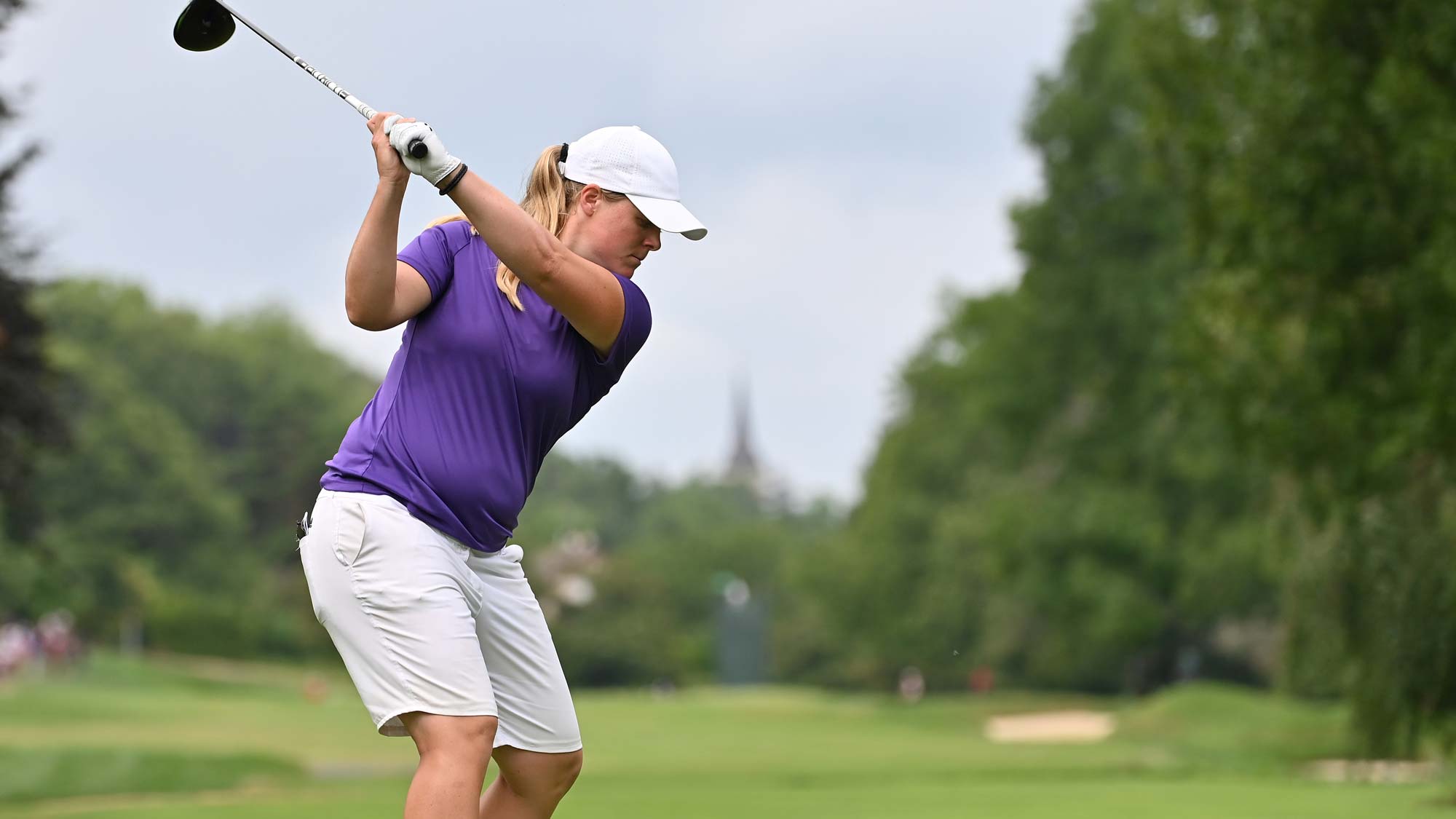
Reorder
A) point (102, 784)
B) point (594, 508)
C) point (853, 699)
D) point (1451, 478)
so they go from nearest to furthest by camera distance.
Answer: point (1451, 478) → point (102, 784) → point (853, 699) → point (594, 508)

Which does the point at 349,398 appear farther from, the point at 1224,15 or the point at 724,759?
the point at 1224,15

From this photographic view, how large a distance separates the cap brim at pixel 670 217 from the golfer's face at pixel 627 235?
1.6 inches

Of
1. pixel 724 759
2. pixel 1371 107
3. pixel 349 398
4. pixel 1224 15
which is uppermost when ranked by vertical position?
pixel 349 398

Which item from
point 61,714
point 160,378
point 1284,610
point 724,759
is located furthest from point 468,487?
point 160,378

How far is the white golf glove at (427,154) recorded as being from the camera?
4.26 metres

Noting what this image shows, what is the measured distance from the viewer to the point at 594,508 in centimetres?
12938

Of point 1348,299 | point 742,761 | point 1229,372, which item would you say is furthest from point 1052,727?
point 1348,299

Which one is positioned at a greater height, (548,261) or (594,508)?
(594,508)

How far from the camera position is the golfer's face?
483cm

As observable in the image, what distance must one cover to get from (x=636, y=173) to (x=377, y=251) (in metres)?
0.73

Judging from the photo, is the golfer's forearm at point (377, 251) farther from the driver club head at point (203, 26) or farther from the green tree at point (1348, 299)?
the green tree at point (1348, 299)

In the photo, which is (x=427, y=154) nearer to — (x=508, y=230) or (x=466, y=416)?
(x=508, y=230)

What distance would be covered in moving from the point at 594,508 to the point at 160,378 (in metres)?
43.0

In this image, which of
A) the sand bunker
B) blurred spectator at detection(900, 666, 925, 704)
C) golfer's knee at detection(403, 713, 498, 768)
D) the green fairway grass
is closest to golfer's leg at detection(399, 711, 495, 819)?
golfer's knee at detection(403, 713, 498, 768)
